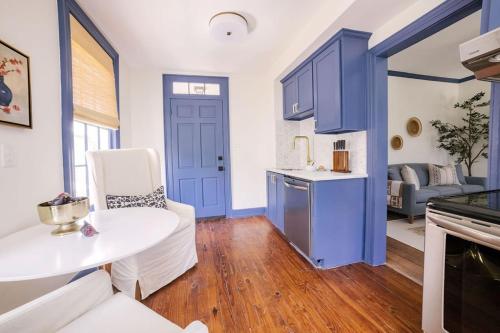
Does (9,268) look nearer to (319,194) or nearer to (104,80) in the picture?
(319,194)

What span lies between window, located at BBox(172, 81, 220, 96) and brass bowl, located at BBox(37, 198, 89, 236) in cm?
278

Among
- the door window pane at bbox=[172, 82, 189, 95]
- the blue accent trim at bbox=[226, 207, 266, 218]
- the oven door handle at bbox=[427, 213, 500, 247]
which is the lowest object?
the blue accent trim at bbox=[226, 207, 266, 218]

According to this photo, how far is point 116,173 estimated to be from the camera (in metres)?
1.96

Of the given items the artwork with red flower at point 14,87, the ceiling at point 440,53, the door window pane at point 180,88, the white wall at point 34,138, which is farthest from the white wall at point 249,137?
the ceiling at point 440,53

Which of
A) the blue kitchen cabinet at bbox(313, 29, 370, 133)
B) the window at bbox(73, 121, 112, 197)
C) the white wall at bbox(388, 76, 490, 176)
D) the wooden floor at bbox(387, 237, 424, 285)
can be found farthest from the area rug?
the window at bbox(73, 121, 112, 197)

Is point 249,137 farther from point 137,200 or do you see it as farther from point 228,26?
point 137,200

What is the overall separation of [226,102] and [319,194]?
7.67 ft

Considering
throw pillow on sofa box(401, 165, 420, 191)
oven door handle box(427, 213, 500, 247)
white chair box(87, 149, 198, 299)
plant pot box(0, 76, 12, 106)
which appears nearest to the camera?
oven door handle box(427, 213, 500, 247)

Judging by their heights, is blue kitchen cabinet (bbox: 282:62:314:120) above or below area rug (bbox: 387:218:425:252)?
above

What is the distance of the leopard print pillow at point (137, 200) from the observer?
181 cm

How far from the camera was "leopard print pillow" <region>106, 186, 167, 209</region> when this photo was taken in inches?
71.2

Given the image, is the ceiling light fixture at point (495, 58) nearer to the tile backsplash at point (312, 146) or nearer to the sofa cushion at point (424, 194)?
the tile backsplash at point (312, 146)

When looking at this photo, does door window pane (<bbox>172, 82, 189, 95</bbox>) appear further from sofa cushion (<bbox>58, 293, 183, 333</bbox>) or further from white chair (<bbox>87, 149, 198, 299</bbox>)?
sofa cushion (<bbox>58, 293, 183, 333</bbox>)

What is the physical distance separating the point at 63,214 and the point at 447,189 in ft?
15.5
